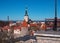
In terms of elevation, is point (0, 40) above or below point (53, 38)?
below

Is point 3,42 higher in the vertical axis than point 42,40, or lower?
lower

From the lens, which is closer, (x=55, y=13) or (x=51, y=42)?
(x=51, y=42)

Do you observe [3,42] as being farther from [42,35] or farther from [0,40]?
[42,35]

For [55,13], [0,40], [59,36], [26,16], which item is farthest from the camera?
[26,16]

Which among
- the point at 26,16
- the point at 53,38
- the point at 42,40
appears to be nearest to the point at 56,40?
the point at 53,38

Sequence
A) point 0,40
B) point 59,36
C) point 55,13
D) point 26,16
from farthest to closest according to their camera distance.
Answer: point 26,16 < point 0,40 < point 55,13 < point 59,36

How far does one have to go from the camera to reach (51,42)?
699 centimetres

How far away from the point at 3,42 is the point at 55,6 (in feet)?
28.9

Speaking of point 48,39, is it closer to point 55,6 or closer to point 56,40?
point 56,40

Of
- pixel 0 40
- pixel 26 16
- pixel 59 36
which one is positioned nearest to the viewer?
pixel 59 36

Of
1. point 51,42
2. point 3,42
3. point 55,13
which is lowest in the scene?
point 3,42

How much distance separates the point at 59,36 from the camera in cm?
679

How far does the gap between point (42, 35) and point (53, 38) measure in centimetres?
46

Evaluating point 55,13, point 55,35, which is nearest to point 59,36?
point 55,35
